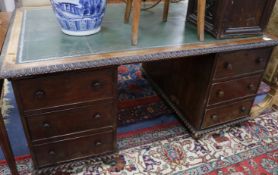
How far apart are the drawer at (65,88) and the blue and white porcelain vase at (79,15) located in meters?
0.25

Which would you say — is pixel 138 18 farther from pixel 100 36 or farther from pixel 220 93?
pixel 220 93

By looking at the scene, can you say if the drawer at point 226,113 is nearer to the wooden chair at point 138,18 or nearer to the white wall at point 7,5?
the wooden chair at point 138,18

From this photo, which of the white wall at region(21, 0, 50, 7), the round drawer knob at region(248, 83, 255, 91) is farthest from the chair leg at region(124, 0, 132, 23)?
the white wall at region(21, 0, 50, 7)

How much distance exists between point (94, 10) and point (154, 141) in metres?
0.88

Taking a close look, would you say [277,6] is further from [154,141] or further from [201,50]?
[154,141]

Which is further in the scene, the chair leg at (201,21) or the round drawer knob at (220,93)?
the round drawer knob at (220,93)

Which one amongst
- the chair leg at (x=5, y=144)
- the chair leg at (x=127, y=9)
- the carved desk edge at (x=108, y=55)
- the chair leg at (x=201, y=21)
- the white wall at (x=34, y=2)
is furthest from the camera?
the white wall at (x=34, y=2)

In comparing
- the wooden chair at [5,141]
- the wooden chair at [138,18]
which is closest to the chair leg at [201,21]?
the wooden chair at [138,18]

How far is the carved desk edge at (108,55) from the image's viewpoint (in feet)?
2.98

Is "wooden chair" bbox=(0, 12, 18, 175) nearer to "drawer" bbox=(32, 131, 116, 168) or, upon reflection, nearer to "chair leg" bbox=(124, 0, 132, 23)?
"drawer" bbox=(32, 131, 116, 168)

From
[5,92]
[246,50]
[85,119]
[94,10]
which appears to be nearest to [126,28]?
[94,10]

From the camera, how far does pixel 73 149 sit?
1242mm

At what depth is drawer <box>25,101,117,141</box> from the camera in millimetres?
1090

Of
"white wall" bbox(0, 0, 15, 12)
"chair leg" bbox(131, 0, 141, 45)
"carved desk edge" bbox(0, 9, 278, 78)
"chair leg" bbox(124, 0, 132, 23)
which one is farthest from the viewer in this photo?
"white wall" bbox(0, 0, 15, 12)
